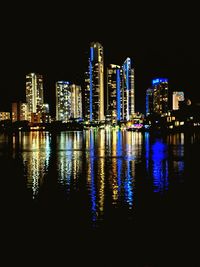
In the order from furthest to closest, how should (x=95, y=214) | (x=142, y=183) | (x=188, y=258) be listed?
1. (x=142, y=183)
2. (x=95, y=214)
3. (x=188, y=258)

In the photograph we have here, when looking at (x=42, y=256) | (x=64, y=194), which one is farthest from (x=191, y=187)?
(x=42, y=256)

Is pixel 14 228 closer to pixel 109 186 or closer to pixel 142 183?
pixel 109 186

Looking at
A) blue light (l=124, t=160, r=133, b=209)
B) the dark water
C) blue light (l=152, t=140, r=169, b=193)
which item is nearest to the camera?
the dark water

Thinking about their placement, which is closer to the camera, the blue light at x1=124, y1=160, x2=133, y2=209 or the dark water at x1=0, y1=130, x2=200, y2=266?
the dark water at x1=0, y1=130, x2=200, y2=266

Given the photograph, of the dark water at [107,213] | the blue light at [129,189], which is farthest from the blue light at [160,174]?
the blue light at [129,189]

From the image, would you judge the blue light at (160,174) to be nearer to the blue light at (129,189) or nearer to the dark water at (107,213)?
the dark water at (107,213)

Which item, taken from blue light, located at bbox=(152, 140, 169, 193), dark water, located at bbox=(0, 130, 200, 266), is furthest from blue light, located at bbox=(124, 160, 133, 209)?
blue light, located at bbox=(152, 140, 169, 193)

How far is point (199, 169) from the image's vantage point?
2278 centimetres

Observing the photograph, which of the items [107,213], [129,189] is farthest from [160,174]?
[107,213]

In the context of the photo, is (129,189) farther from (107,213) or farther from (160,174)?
(160,174)

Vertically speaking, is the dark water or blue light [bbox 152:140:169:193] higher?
blue light [bbox 152:140:169:193]

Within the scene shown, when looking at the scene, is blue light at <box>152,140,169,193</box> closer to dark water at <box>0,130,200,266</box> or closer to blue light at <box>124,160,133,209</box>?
dark water at <box>0,130,200,266</box>

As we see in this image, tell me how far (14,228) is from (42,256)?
7.77ft

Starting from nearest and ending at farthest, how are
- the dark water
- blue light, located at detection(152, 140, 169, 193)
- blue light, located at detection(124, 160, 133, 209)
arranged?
the dark water, blue light, located at detection(124, 160, 133, 209), blue light, located at detection(152, 140, 169, 193)
